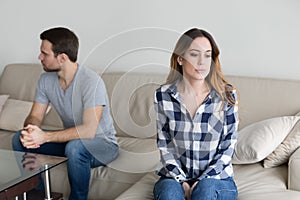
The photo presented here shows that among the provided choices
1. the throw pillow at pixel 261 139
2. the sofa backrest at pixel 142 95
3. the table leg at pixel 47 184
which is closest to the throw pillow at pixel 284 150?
the throw pillow at pixel 261 139

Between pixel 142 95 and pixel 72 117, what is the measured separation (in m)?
0.37

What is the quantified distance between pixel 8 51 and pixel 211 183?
7.67 feet

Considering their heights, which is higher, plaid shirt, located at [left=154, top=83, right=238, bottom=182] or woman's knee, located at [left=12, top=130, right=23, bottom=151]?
plaid shirt, located at [left=154, top=83, right=238, bottom=182]

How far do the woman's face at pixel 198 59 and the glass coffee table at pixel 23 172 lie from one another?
717 millimetres

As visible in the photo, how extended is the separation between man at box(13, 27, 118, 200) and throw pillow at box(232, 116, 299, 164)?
596 mm

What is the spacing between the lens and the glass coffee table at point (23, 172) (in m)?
2.20

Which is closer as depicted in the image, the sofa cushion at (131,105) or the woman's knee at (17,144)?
the sofa cushion at (131,105)

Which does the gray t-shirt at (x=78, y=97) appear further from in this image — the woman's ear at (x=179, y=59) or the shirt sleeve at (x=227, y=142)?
the shirt sleeve at (x=227, y=142)

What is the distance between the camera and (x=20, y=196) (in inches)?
93.6

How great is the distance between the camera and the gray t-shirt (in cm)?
255

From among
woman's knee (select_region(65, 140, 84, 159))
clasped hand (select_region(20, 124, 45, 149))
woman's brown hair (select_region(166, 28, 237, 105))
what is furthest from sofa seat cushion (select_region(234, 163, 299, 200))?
clasped hand (select_region(20, 124, 45, 149))

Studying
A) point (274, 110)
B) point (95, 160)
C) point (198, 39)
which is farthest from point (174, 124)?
point (274, 110)

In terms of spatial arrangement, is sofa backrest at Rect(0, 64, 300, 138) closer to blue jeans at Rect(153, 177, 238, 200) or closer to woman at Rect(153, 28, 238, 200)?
woman at Rect(153, 28, 238, 200)

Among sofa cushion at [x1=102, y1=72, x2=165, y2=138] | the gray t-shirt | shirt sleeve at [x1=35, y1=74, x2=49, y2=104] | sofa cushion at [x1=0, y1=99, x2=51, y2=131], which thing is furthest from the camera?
sofa cushion at [x1=0, y1=99, x2=51, y2=131]
